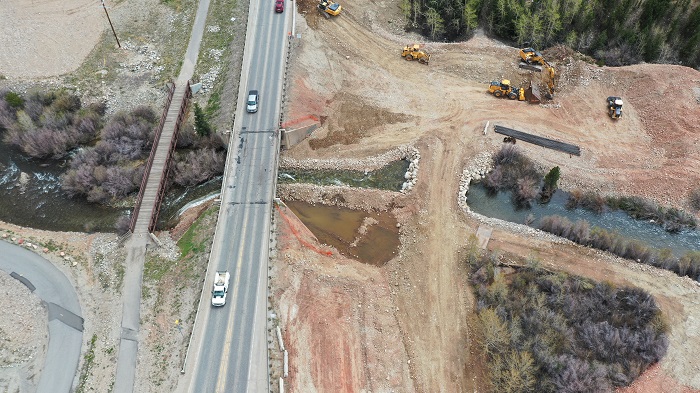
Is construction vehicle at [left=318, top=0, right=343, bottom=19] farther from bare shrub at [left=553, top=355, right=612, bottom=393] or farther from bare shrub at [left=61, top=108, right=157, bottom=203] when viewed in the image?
bare shrub at [left=553, top=355, right=612, bottom=393]

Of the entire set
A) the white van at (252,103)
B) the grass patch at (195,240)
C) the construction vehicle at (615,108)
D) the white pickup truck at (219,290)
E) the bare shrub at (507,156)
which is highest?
the construction vehicle at (615,108)

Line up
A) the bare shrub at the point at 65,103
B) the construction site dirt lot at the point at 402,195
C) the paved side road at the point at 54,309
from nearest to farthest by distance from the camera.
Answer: the paved side road at the point at 54,309 < the construction site dirt lot at the point at 402,195 < the bare shrub at the point at 65,103

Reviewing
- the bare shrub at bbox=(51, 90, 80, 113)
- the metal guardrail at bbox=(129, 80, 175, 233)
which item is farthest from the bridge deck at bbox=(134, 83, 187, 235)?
the bare shrub at bbox=(51, 90, 80, 113)

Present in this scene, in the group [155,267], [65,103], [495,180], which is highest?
[65,103]

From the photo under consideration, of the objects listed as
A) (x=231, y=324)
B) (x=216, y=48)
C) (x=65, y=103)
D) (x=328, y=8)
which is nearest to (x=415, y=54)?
(x=328, y=8)

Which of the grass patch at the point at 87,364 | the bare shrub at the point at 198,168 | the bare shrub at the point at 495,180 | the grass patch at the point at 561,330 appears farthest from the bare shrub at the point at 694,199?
the grass patch at the point at 87,364

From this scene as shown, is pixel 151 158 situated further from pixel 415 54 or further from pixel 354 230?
pixel 415 54

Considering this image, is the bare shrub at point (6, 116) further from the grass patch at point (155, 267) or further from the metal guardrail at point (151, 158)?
the grass patch at point (155, 267)

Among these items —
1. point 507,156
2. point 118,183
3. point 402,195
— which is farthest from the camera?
point 507,156

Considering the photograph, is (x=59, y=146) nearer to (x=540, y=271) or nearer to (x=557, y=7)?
(x=540, y=271)
